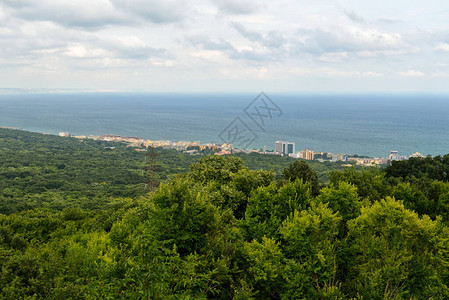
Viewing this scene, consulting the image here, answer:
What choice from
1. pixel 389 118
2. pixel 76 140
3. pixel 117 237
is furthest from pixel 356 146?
pixel 117 237

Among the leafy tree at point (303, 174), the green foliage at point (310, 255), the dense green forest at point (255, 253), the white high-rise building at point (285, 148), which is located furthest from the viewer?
the white high-rise building at point (285, 148)

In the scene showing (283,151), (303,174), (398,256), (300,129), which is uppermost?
(300,129)

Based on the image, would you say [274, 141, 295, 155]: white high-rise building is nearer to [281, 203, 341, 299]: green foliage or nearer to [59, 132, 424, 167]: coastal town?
[59, 132, 424, 167]: coastal town

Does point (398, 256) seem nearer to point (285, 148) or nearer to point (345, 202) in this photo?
point (345, 202)

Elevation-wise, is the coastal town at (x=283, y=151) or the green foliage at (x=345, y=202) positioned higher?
the green foliage at (x=345, y=202)

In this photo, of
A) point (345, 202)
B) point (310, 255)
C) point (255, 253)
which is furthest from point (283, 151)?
point (255, 253)

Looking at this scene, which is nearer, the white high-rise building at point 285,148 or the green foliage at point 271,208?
the green foliage at point 271,208

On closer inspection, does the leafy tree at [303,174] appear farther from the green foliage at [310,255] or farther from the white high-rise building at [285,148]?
the white high-rise building at [285,148]

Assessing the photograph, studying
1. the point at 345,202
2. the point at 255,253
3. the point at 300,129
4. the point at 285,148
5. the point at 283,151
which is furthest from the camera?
the point at 300,129

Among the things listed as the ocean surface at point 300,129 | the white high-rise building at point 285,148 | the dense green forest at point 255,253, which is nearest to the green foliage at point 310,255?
the dense green forest at point 255,253

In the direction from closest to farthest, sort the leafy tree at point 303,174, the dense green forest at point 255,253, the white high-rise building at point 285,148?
the dense green forest at point 255,253, the leafy tree at point 303,174, the white high-rise building at point 285,148

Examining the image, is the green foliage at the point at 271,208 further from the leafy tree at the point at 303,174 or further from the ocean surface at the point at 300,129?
the ocean surface at the point at 300,129
